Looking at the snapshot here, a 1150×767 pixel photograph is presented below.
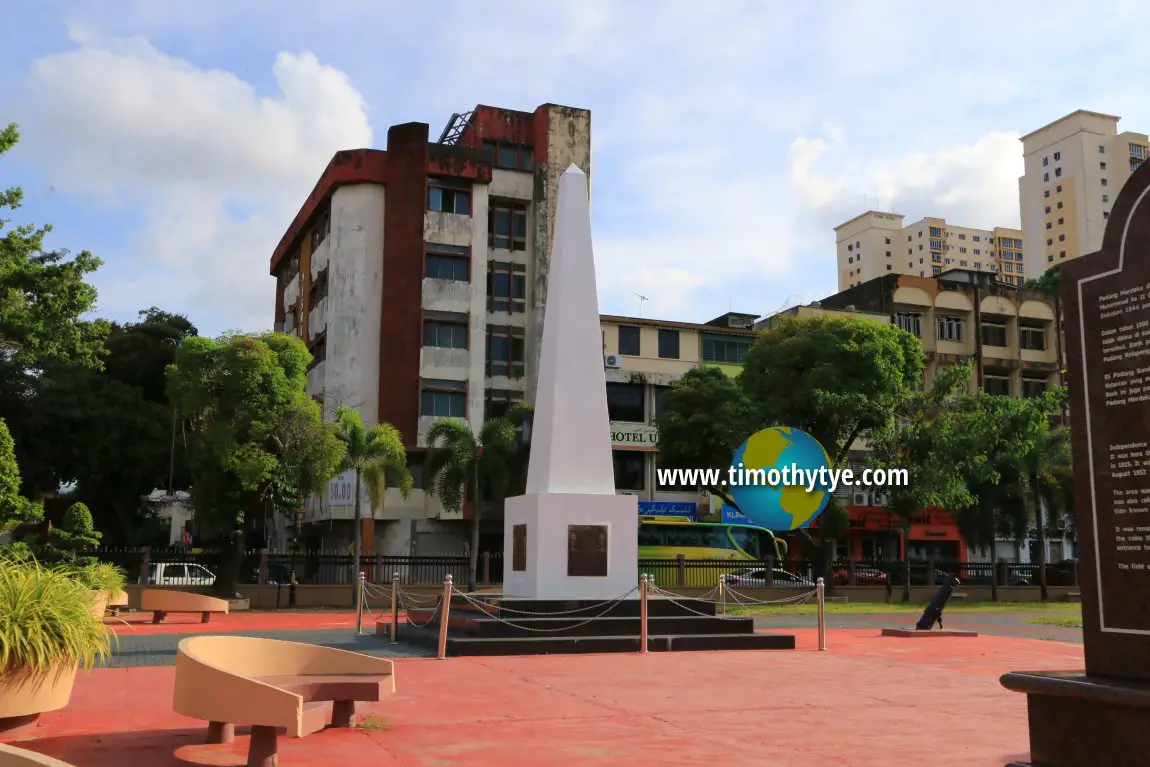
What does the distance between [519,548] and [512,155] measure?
30031mm

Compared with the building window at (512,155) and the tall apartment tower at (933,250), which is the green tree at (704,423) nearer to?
the building window at (512,155)

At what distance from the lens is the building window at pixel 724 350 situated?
155 ft

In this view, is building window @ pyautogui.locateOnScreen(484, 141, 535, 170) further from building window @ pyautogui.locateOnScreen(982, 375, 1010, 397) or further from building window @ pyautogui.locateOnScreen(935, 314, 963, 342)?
building window @ pyautogui.locateOnScreen(982, 375, 1010, 397)

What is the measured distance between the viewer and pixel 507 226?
4325 centimetres

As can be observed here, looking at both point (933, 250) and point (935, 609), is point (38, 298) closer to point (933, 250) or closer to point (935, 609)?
point (935, 609)

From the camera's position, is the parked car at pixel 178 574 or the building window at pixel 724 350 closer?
the parked car at pixel 178 574

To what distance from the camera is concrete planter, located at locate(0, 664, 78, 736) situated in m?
7.15

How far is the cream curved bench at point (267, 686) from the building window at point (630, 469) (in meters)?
37.1

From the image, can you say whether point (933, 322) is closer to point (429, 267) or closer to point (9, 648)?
point (429, 267)

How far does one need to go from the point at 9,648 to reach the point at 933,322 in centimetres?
4991

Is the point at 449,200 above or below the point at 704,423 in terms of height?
above

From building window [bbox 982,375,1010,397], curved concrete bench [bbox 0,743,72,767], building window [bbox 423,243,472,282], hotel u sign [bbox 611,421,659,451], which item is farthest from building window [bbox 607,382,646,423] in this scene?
curved concrete bench [bbox 0,743,72,767]

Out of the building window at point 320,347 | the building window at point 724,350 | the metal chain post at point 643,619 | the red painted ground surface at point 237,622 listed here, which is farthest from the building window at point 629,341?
the metal chain post at point 643,619

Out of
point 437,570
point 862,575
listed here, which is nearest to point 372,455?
point 437,570
